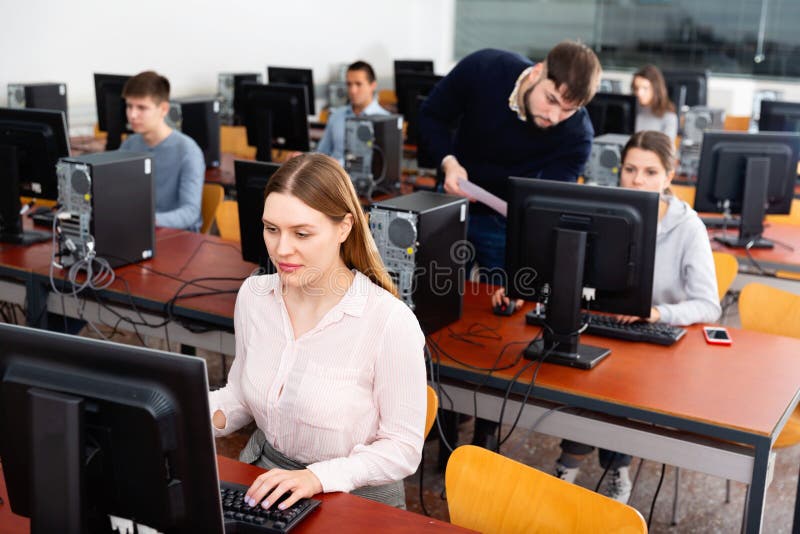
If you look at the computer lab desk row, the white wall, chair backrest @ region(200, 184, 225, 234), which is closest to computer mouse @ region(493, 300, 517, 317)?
the computer lab desk row

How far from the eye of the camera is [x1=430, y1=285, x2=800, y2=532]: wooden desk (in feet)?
6.27

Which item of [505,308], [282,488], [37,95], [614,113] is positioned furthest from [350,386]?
[37,95]

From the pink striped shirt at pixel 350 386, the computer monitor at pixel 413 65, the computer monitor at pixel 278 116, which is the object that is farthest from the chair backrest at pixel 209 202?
the computer monitor at pixel 413 65

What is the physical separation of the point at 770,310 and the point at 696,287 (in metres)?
0.30

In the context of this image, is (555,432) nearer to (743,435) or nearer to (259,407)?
(743,435)

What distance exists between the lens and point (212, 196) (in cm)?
397

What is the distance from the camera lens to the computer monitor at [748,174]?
347 cm

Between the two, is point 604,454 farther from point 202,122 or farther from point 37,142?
point 202,122

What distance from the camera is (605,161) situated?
4270mm

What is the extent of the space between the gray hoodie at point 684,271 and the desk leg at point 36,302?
6.45 ft

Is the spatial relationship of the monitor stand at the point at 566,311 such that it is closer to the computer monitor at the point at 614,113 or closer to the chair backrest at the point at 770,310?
the chair backrest at the point at 770,310

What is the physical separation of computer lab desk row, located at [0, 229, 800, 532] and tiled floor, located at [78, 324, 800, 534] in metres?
0.44

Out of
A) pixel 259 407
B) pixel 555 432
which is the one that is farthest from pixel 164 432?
pixel 555 432

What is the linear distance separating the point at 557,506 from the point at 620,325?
1125 millimetres
